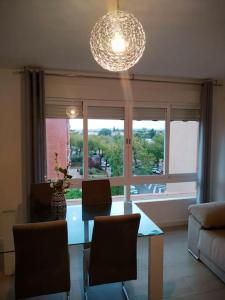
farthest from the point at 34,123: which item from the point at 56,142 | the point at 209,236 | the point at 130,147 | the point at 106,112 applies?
the point at 209,236

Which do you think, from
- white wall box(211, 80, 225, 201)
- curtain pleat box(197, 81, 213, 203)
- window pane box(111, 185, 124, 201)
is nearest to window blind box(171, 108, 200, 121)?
curtain pleat box(197, 81, 213, 203)

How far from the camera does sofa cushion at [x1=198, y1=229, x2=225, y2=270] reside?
2633 mm

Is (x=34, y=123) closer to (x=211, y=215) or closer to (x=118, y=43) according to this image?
(x=118, y=43)

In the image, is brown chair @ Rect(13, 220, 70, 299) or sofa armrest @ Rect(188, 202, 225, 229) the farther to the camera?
sofa armrest @ Rect(188, 202, 225, 229)

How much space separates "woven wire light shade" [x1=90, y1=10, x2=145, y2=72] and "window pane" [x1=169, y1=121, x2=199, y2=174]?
2757 millimetres

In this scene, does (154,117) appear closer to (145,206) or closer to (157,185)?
(157,185)

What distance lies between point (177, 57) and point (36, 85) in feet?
6.08

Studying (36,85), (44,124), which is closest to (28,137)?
(44,124)

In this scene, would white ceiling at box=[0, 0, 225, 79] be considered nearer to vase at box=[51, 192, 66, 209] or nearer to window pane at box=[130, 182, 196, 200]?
vase at box=[51, 192, 66, 209]

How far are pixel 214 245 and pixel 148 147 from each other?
1.94m

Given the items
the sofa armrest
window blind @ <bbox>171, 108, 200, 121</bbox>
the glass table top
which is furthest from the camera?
window blind @ <bbox>171, 108, 200, 121</bbox>

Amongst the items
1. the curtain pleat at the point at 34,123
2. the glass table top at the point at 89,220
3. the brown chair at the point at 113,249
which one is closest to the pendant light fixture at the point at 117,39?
the brown chair at the point at 113,249

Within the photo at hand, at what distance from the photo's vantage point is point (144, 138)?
4266mm

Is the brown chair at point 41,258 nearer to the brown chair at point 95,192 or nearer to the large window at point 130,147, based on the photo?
the brown chair at point 95,192
